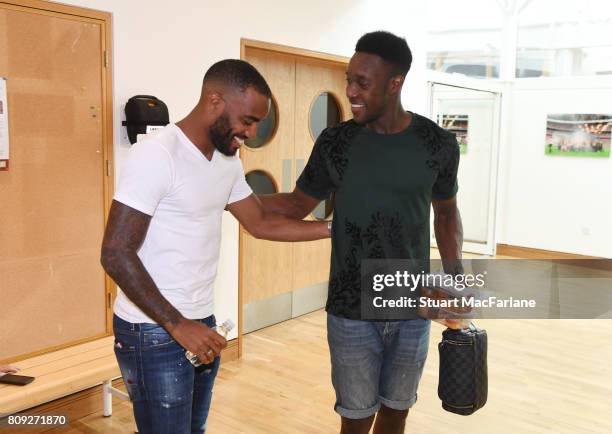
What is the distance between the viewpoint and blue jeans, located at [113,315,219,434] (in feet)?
5.36

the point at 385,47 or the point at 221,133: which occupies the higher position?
the point at 385,47

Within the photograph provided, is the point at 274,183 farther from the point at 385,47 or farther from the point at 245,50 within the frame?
the point at 385,47

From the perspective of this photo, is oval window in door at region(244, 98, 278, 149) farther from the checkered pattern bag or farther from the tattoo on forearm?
the tattoo on forearm

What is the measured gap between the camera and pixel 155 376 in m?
1.64

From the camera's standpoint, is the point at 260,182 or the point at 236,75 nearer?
the point at 236,75

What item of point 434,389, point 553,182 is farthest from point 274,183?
point 553,182

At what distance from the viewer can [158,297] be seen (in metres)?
1.55

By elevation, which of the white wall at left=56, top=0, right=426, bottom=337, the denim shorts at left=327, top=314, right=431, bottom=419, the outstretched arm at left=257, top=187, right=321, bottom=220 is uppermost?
the white wall at left=56, top=0, right=426, bottom=337

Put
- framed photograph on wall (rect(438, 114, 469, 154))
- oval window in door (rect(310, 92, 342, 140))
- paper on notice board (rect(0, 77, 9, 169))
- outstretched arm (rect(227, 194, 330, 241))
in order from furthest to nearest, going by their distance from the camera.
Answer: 1. framed photograph on wall (rect(438, 114, 469, 154))
2. oval window in door (rect(310, 92, 342, 140))
3. paper on notice board (rect(0, 77, 9, 169))
4. outstretched arm (rect(227, 194, 330, 241))

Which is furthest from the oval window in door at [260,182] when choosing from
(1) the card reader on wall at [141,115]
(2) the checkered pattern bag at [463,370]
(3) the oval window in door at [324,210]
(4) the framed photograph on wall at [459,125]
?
(4) the framed photograph on wall at [459,125]

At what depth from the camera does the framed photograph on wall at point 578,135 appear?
742 cm

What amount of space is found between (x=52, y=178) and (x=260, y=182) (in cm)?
188

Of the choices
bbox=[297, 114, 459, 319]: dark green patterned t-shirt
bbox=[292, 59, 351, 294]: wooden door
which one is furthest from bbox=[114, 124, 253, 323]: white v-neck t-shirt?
bbox=[292, 59, 351, 294]: wooden door

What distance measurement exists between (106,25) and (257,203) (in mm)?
1689
